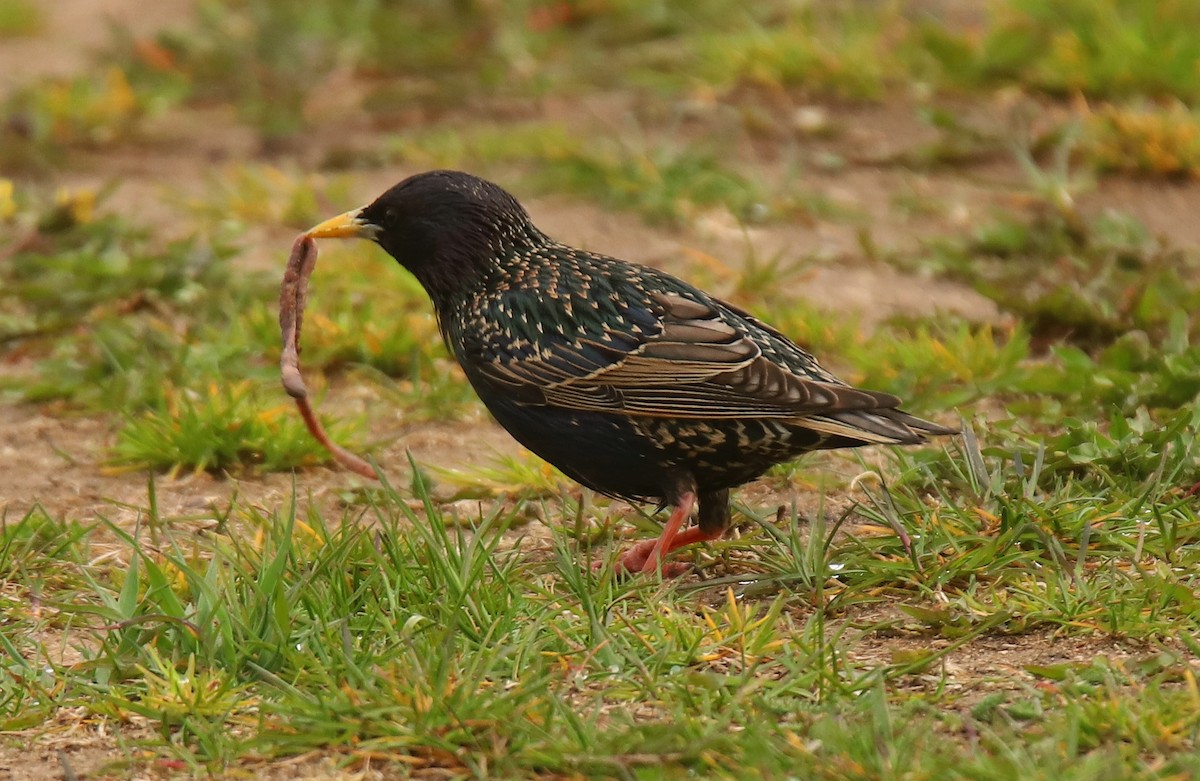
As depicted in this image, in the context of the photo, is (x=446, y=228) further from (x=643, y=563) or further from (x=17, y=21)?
(x=17, y=21)

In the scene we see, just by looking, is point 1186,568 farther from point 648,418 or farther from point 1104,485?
point 648,418

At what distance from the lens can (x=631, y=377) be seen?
4.87 meters

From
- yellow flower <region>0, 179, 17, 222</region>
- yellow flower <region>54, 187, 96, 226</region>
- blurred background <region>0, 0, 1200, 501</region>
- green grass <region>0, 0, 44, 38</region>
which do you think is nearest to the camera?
blurred background <region>0, 0, 1200, 501</region>

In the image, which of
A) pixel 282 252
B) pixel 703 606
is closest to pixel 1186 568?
pixel 703 606

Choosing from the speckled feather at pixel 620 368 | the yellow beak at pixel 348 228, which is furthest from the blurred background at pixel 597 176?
the speckled feather at pixel 620 368

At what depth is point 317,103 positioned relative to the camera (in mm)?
9719

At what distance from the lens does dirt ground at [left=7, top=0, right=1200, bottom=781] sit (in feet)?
13.5

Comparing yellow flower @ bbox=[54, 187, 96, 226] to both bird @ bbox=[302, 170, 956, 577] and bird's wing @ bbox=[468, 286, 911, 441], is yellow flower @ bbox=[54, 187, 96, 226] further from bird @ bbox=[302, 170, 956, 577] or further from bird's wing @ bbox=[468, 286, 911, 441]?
bird's wing @ bbox=[468, 286, 911, 441]

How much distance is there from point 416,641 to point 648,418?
3.75 ft

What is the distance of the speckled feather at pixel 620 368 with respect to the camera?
469 centimetres

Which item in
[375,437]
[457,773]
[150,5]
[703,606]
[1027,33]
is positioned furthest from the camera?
[150,5]


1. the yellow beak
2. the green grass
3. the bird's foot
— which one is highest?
the green grass

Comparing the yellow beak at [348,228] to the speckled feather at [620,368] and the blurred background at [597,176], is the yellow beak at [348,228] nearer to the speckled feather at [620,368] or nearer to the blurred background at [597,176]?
the speckled feather at [620,368]

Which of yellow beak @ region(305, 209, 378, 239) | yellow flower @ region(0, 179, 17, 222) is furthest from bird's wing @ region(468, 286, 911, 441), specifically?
yellow flower @ region(0, 179, 17, 222)
